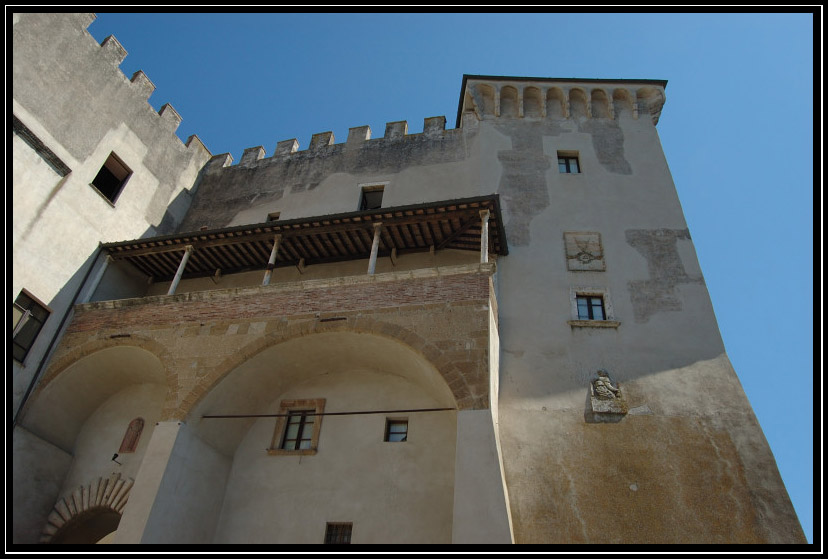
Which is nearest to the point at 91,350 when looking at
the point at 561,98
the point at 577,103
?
the point at 561,98

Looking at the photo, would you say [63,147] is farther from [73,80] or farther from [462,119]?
[462,119]

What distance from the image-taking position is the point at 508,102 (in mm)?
18781

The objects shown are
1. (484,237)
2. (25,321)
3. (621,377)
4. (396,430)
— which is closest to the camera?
(396,430)

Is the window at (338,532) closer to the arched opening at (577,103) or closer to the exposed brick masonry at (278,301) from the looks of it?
the exposed brick masonry at (278,301)

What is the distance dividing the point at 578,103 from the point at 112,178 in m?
14.3

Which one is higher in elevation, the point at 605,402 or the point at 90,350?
the point at 90,350

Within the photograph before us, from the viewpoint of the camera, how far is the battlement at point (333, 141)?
18.9 meters

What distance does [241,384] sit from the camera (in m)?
12.2

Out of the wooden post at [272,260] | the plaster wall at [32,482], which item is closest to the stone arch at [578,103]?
the wooden post at [272,260]

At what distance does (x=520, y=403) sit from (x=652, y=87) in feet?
39.1

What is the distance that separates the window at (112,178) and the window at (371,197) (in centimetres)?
684

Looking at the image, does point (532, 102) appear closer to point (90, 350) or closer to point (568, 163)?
point (568, 163)

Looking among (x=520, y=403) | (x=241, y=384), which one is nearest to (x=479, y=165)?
(x=520, y=403)
